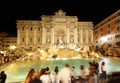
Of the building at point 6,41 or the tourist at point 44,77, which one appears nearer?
the tourist at point 44,77

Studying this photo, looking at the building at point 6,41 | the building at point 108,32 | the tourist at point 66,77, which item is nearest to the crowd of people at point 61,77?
the tourist at point 66,77

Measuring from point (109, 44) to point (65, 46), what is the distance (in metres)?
3.15

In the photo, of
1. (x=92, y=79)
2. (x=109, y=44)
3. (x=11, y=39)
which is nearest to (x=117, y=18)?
(x=109, y=44)

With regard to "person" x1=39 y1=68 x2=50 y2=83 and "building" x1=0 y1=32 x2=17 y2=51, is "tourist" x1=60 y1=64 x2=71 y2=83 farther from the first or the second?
"building" x1=0 y1=32 x2=17 y2=51

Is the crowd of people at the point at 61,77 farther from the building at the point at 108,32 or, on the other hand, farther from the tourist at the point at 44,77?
the building at the point at 108,32

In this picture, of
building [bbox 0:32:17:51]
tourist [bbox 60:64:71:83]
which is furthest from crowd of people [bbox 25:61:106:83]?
building [bbox 0:32:17:51]

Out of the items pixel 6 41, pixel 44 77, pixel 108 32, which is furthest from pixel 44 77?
pixel 108 32

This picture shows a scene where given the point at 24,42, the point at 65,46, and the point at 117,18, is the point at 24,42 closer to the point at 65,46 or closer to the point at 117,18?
the point at 65,46

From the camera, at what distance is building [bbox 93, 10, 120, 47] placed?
41.0 ft

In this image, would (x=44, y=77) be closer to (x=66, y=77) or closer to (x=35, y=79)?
(x=35, y=79)

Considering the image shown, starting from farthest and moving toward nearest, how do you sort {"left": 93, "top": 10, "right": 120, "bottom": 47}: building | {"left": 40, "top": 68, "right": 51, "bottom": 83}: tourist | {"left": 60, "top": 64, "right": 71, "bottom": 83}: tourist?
{"left": 93, "top": 10, "right": 120, "bottom": 47}: building → {"left": 60, "top": 64, "right": 71, "bottom": 83}: tourist → {"left": 40, "top": 68, "right": 51, "bottom": 83}: tourist

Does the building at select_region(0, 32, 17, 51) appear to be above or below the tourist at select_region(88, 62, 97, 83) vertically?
above

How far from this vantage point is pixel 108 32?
52.5 feet

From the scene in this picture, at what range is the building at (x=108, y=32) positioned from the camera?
41.0 ft
